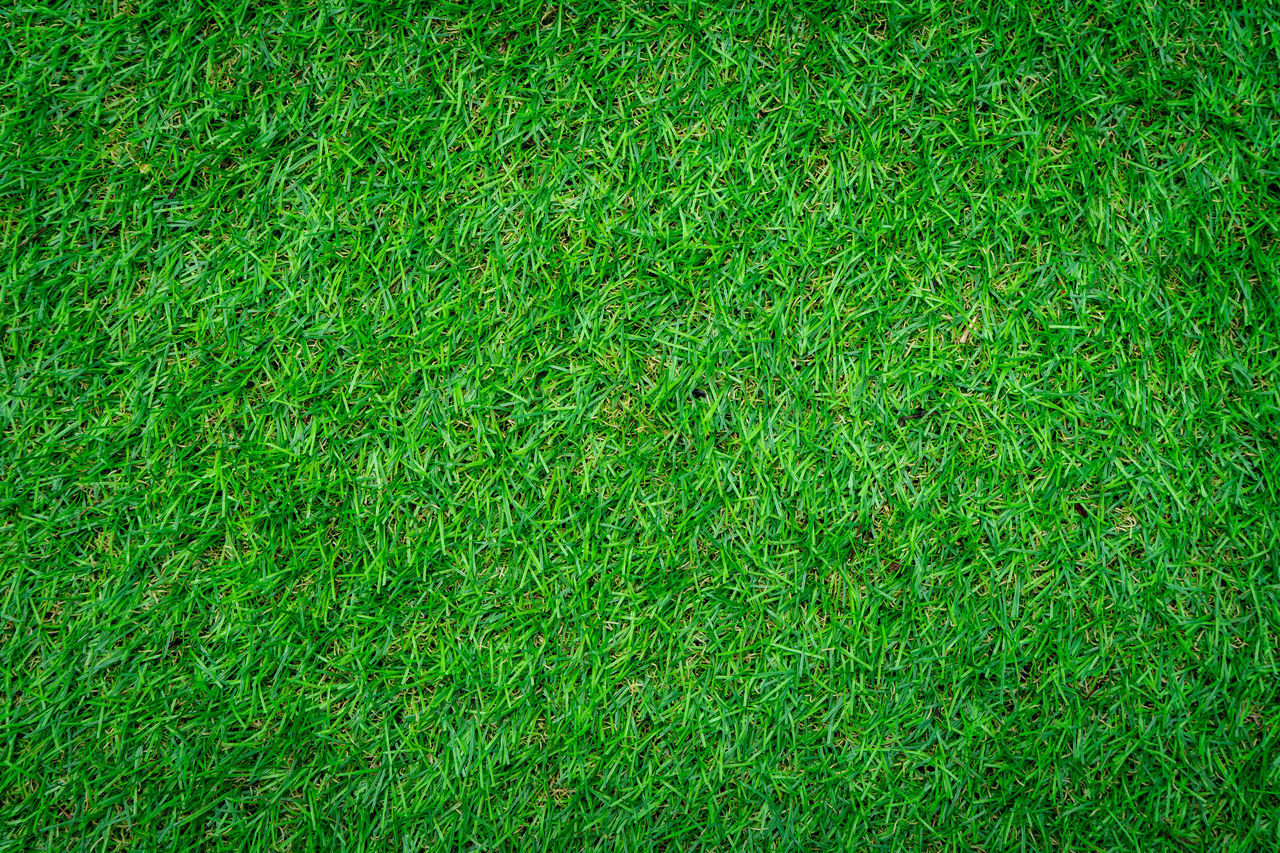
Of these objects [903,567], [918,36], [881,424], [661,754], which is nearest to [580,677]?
[661,754]

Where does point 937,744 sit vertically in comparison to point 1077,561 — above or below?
below

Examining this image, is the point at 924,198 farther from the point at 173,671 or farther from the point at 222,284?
the point at 173,671

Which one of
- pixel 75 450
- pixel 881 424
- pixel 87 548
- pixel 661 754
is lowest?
pixel 661 754

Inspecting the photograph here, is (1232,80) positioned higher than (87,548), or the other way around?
(1232,80)

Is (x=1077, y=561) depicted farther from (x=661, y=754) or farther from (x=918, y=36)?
(x=918, y=36)

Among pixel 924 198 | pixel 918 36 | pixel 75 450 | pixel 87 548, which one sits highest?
pixel 918 36

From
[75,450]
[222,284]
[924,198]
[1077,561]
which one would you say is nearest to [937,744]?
[1077,561]
